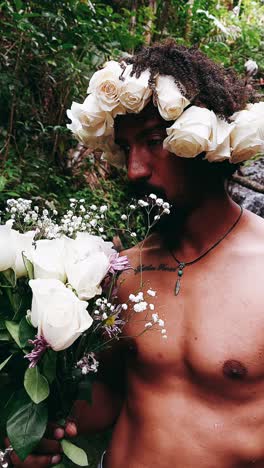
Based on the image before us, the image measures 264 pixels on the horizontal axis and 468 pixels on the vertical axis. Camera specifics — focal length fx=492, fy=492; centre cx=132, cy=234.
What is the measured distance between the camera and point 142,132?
160 centimetres

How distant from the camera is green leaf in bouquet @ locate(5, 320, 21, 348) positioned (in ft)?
4.04

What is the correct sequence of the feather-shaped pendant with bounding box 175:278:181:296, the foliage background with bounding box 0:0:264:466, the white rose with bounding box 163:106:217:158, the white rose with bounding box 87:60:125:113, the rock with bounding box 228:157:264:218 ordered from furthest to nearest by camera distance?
1. the rock with bounding box 228:157:264:218
2. the foliage background with bounding box 0:0:264:466
3. the feather-shaped pendant with bounding box 175:278:181:296
4. the white rose with bounding box 87:60:125:113
5. the white rose with bounding box 163:106:217:158

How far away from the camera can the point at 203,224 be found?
68.4 inches

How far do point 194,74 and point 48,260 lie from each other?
0.78m

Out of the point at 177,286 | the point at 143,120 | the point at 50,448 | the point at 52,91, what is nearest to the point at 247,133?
the point at 143,120

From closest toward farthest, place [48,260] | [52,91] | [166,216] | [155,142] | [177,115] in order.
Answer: [48,260] < [177,115] < [155,142] < [166,216] < [52,91]

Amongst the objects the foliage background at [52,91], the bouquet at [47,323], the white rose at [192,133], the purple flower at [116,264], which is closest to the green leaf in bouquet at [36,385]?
the bouquet at [47,323]

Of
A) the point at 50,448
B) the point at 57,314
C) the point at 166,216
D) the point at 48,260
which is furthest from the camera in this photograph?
the point at 166,216

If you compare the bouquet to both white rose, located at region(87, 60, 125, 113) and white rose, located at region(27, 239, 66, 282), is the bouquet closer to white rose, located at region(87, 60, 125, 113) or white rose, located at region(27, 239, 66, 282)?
white rose, located at region(27, 239, 66, 282)

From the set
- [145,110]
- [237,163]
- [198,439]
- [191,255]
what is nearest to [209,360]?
[198,439]

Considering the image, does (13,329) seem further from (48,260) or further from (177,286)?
(177,286)

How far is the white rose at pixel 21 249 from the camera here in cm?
130

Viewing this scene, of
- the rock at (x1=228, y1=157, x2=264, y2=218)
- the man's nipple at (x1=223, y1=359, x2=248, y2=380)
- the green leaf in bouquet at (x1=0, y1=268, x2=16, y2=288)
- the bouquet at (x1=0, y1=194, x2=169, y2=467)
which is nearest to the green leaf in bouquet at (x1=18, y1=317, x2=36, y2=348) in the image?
the bouquet at (x1=0, y1=194, x2=169, y2=467)

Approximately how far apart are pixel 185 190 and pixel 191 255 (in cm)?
26
